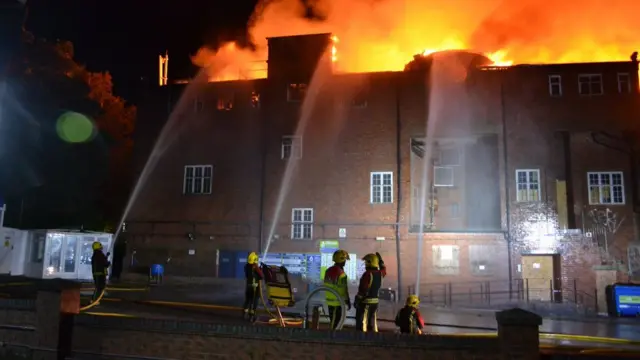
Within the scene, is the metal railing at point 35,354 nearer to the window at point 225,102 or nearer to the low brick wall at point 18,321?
the low brick wall at point 18,321

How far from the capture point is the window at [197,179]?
94.8ft

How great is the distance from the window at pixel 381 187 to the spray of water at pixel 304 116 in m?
4.33

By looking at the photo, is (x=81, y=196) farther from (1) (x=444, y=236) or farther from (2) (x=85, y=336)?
(2) (x=85, y=336)

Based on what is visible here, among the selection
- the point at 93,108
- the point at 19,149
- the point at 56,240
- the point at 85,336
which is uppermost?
the point at 93,108

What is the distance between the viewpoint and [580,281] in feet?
79.0

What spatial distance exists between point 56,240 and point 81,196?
13545 millimetres

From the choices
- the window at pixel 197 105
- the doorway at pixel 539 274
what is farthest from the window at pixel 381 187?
the window at pixel 197 105

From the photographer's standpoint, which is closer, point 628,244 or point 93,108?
point 628,244

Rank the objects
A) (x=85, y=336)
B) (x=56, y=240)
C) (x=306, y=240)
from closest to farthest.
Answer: (x=85, y=336) → (x=56, y=240) → (x=306, y=240)

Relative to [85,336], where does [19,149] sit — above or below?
above

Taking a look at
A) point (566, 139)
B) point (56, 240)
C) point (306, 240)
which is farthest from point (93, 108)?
point (566, 139)

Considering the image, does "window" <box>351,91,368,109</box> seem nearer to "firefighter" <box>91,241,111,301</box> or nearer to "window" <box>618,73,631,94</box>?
"window" <box>618,73,631,94</box>

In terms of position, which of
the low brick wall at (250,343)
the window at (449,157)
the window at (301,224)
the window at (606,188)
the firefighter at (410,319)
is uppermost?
the window at (449,157)

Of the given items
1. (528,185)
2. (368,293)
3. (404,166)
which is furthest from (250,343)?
(528,185)
